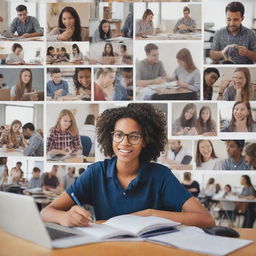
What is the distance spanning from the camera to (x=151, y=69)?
3.14m

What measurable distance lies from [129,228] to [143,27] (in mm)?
1948

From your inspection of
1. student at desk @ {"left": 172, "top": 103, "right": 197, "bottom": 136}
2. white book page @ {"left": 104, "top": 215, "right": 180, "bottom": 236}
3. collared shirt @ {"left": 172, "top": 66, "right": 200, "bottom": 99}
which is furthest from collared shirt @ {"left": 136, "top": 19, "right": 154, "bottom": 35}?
white book page @ {"left": 104, "top": 215, "right": 180, "bottom": 236}

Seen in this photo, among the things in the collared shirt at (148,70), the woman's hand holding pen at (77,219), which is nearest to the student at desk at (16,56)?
the collared shirt at (148,70)

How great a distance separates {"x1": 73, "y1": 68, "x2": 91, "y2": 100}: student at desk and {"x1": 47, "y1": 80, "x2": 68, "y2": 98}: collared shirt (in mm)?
66

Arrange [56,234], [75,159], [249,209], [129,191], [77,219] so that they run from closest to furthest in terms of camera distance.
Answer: [56,234] → [77,219] → [129,191] → [249,209] → [75,159]

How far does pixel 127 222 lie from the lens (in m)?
1.47

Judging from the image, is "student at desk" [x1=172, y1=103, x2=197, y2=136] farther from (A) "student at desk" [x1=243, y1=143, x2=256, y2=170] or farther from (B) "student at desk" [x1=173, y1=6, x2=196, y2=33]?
(B) "student at desk" [x1=173, y1=6, x2=196, y2=33]

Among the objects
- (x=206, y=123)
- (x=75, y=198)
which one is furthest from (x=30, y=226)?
(x=206, y=123)

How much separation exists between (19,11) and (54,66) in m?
0.42

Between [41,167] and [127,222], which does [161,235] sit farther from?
[41,167]

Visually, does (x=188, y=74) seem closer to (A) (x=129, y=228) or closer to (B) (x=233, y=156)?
(B) (x=233, y=156)

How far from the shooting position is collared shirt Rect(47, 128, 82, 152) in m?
3.18

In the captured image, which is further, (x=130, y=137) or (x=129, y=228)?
(x=130, y=137)

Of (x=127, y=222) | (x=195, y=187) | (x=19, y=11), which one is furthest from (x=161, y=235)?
(x=19, y=11)
